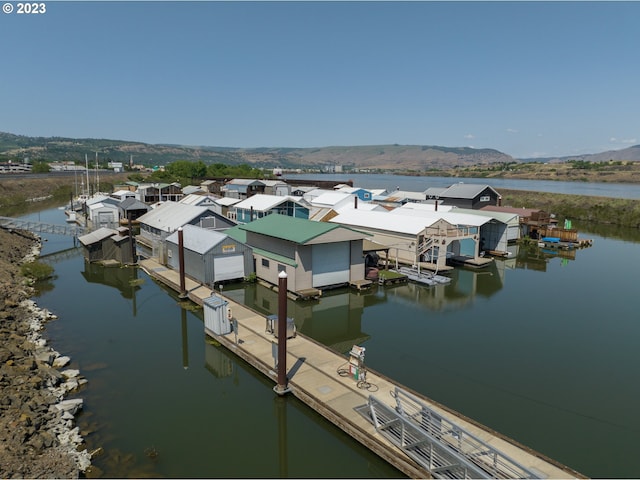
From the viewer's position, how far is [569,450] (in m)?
12.1

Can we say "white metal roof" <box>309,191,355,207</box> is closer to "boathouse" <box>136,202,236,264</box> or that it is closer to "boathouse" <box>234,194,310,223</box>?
"boathouse" <box>234,194,310,223</box>

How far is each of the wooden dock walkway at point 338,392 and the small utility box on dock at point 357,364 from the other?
276 mm

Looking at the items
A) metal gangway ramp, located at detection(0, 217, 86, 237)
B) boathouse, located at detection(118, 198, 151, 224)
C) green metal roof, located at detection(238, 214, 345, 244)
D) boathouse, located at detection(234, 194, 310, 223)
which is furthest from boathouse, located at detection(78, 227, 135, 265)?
boathouse, located at detection(234, 194, 310, 223)

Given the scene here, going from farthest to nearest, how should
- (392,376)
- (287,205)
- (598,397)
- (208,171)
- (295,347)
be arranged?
(208,171), (287,205), (295,347), (392,376), (598,397)

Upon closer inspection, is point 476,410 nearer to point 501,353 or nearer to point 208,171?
point 501,353

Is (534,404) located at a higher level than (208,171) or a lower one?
lower

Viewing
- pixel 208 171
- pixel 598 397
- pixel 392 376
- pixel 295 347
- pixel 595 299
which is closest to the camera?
pixel 598 397

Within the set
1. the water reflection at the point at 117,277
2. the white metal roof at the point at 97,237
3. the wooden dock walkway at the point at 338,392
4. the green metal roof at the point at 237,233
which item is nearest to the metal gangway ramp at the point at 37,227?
the white metal roof at the point at 97,237

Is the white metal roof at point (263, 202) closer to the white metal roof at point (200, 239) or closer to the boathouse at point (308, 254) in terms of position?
the white metal roof at point (200, 239)

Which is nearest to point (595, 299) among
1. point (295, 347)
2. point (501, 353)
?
point (501, 353)

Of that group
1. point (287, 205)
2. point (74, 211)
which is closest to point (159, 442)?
point (287, 205)

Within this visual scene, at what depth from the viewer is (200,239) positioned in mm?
28141

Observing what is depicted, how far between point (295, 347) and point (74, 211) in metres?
56.3

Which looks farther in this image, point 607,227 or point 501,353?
point 607,227
